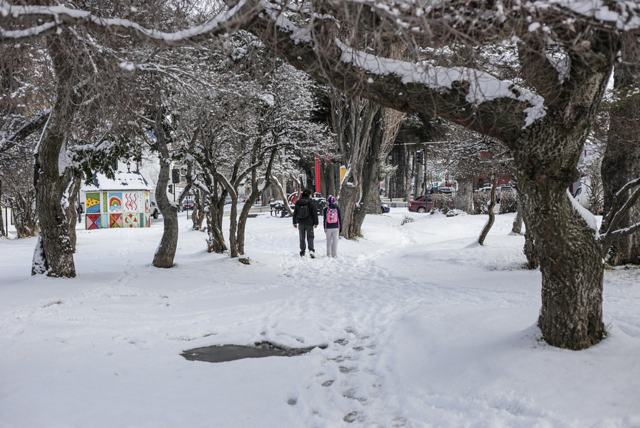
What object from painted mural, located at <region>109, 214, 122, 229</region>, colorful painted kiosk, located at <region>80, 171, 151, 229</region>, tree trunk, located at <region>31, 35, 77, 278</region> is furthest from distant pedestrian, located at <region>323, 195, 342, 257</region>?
painted mural, located at <region>109, 214, 122, 229</region>

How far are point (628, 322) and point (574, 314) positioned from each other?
1.57 metres

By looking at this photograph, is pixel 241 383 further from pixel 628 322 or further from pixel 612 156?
pixel 612 156

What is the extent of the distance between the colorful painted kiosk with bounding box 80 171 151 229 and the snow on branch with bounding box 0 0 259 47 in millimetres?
24695

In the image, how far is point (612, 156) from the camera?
1004 centimetres

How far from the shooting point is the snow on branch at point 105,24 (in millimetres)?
3635

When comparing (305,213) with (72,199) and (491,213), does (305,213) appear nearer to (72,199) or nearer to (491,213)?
(491,213)

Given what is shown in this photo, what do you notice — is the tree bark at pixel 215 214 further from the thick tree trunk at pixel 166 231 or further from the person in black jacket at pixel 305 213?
the thick tree trunk at pixel 166 231

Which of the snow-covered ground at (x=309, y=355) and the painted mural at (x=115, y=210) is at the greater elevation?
the painted mural at (x=115, y=210)

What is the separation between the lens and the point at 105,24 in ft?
12.3

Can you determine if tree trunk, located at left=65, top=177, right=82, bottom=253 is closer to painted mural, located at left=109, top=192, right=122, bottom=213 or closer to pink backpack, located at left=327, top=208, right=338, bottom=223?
pink backpack, located at left=327, top=208, right=338, bottom=223

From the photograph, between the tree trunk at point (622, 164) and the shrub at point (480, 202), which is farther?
the shrub at point (480, 202)

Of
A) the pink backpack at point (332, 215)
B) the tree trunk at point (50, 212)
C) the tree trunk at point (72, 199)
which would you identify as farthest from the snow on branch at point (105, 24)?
the tree trunk at point (72, 199)

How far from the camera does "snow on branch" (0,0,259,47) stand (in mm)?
3635

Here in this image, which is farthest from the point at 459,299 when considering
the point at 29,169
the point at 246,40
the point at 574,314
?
the point at 29,169
